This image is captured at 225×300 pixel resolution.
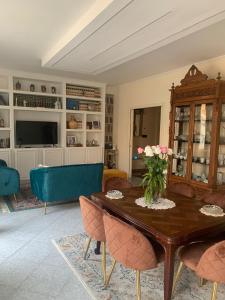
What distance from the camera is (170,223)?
1916 millimetres

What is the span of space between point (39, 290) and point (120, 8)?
267cm

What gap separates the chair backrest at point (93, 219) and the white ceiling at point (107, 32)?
1844 millimetres

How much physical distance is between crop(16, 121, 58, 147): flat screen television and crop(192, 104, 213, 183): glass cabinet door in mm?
3562

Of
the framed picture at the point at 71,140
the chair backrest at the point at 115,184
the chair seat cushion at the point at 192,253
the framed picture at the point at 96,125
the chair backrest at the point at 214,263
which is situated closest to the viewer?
the chair backrest at the point at 214,263

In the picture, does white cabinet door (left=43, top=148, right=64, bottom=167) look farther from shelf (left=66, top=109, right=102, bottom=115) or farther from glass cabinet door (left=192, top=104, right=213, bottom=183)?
glass cabinet door (left=192, top=104, right=213, bottom=183)

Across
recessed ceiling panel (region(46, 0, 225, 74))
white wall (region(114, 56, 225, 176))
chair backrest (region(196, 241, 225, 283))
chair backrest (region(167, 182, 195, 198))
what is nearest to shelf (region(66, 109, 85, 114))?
white wall (region(114, 56, 225, 176))

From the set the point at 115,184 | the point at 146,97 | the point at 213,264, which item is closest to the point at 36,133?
the point at 146,97

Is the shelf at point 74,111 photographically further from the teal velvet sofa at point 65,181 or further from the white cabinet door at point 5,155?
A: the teal velvet sofa at point 65,181

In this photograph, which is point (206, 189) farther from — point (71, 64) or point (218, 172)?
point (71, 64)

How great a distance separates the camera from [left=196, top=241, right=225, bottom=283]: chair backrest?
5.09ft

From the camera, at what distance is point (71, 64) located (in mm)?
4129

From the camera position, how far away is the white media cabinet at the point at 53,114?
18.0 ft

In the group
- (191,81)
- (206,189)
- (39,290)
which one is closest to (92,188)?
(206,189)

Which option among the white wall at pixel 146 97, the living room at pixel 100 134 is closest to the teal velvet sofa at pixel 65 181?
the living room at pixel 100 134
